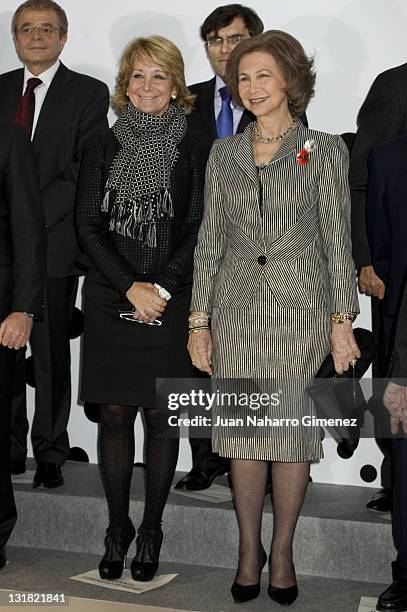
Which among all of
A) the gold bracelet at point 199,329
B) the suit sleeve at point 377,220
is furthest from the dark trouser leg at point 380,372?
the gold bracelet at point 199,329

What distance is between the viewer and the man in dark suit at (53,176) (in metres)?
4.23

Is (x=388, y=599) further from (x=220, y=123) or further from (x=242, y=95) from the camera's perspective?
(x=220, y=123)

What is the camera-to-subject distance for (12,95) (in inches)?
174

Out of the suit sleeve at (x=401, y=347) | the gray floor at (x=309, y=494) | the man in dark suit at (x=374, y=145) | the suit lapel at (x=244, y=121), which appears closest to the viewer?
the suit sleeve at (x=401, y=347)

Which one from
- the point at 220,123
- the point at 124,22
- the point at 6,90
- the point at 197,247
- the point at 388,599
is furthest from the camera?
the point at 124,22

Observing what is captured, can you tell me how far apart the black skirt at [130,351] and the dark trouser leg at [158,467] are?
87 mm

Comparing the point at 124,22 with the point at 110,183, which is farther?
the point at 124,22

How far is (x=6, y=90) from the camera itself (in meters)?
4.45

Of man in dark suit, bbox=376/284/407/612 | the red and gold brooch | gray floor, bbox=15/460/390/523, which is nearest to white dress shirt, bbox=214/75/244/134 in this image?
the red and gold brooch

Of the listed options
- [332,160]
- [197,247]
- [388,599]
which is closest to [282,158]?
[332,160]

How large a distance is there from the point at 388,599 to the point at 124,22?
9.34 feet

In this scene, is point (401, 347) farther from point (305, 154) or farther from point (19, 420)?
point (19, 420)

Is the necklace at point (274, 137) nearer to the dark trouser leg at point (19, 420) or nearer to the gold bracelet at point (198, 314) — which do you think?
the gold bracelet at point (198, 314)

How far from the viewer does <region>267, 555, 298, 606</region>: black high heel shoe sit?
3293 mm
